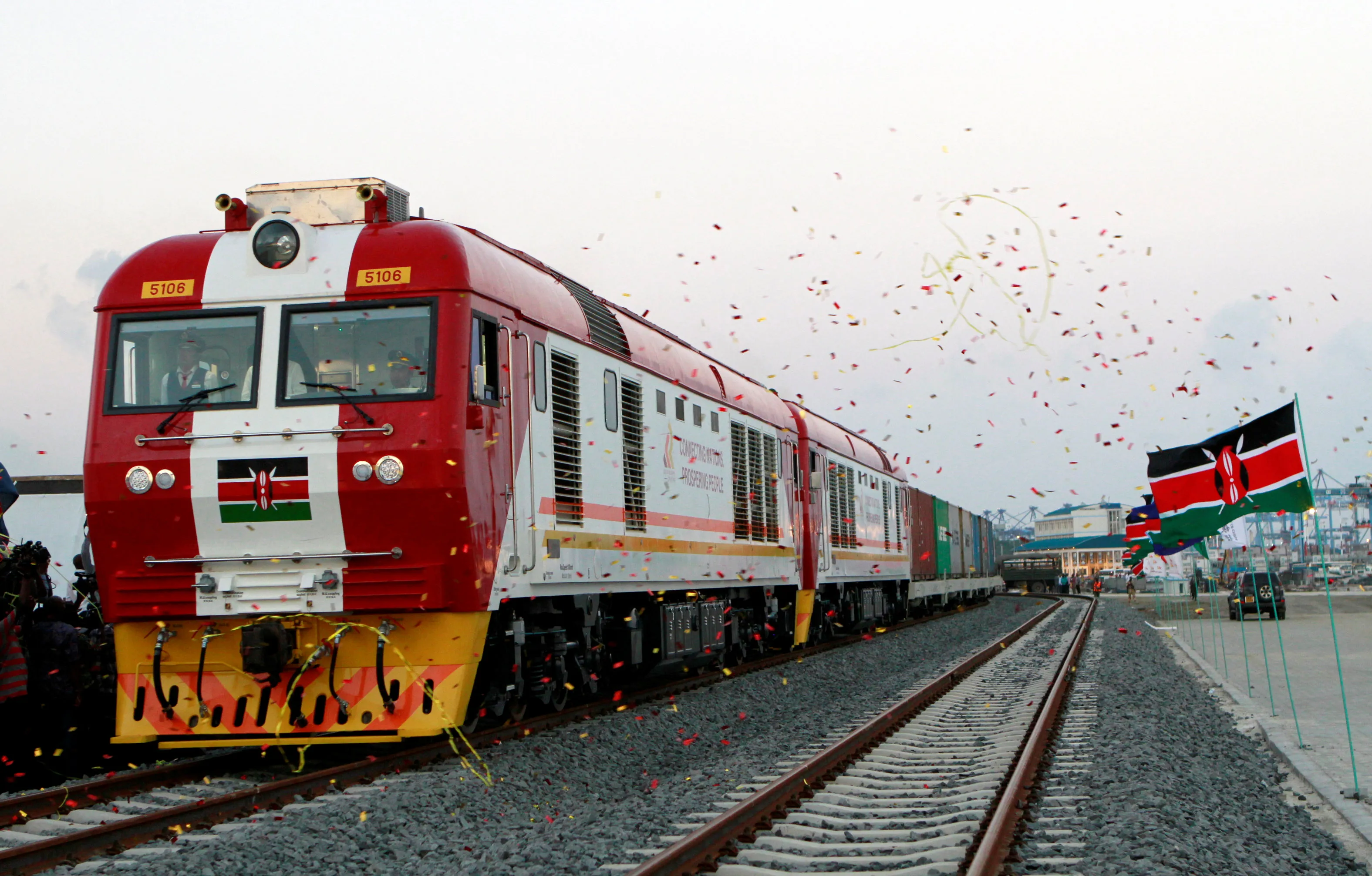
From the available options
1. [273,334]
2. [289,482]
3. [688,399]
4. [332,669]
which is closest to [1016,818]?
[332,669]

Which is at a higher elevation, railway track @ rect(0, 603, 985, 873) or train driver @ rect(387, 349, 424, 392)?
train driver @ rect(387, 349, 424, 392)

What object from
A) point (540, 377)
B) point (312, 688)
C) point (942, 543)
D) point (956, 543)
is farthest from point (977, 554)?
point (312, 688)

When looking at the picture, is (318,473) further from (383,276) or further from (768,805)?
(768,805)

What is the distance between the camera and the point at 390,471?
8.45 meters

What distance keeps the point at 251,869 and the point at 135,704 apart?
3140 millimetres

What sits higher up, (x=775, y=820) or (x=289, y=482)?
(x=289, y=482)

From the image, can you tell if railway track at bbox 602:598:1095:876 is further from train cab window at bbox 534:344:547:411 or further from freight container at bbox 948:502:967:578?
freight container at bbox 948:502:967:578

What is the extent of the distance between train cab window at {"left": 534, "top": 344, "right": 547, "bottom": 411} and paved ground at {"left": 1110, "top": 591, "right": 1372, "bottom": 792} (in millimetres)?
6271

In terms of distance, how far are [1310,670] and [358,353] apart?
1448 centimetres

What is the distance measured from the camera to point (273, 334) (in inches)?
346

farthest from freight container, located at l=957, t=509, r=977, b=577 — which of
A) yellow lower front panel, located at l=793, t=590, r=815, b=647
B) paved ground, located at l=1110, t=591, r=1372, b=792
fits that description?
yellow lower front panel, located at l=793, t=590, r=815, b=647

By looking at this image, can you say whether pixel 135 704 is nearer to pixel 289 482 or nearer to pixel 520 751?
pixel 289 482

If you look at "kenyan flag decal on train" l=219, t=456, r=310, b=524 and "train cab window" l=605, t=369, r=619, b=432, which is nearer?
"kenyan flag decal on train" l=219, t=456, r=310, b=524

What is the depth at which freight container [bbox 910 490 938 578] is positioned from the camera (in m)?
31.0
